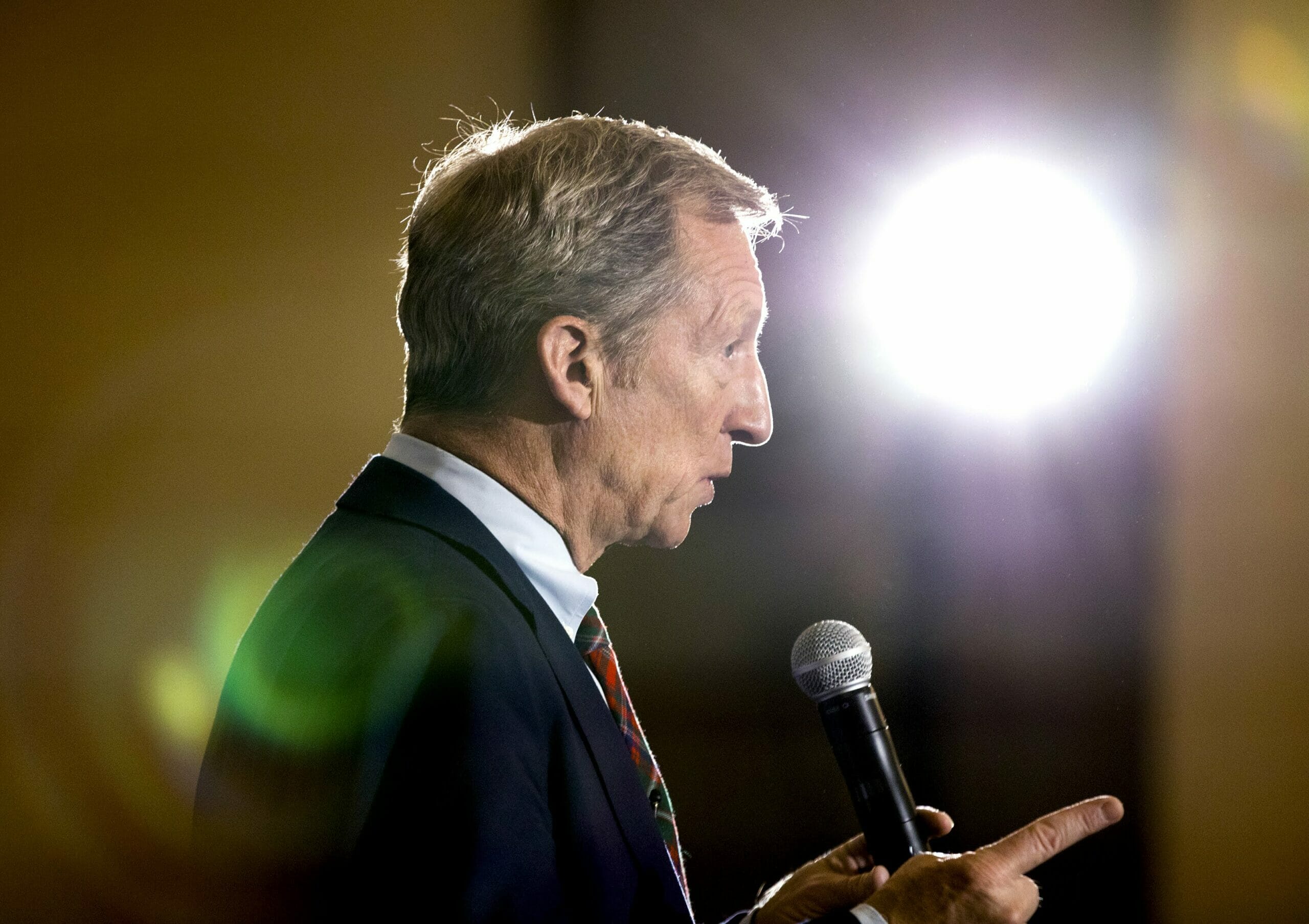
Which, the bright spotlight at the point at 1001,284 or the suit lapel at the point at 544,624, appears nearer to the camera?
the suit lapel at the point at 544,624

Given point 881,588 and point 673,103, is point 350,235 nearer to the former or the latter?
point 673,103

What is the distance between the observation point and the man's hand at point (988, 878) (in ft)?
2.96

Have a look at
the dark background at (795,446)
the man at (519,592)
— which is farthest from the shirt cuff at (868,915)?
the dark background at (795,446)

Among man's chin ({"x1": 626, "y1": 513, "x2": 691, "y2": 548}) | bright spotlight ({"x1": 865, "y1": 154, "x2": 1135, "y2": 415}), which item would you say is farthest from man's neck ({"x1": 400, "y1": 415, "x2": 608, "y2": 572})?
bright spotlight ({"x1": 865, "y1": 154, "x2": 1135, "y2": 415})

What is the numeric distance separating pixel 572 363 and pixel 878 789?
0.56 metres

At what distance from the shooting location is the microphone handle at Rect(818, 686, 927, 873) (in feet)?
3.46

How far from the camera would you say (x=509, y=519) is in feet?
3.62

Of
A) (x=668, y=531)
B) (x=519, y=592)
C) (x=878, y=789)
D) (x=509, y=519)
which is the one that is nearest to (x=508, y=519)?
(x=509, y=519)

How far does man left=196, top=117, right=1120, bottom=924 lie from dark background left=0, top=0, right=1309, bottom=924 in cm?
105

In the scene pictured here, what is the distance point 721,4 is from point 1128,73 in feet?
3.38

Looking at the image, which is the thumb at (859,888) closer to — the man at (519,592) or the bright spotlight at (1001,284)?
the man at (519,592)

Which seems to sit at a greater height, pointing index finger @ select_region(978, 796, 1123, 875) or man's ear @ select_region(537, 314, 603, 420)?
man's ear @ select_region(537, 314, 603, 420)

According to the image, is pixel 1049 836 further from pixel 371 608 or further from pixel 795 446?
pixel 795 446

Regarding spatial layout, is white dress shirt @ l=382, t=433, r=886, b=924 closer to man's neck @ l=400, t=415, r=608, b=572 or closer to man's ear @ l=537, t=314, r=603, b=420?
man's neck @ l=400, t=415, r=608, b=572
